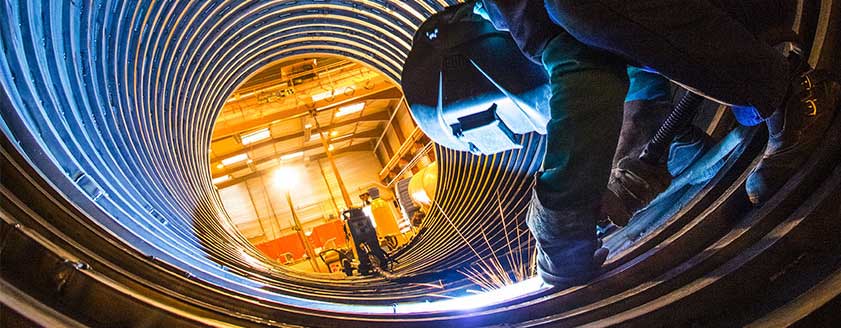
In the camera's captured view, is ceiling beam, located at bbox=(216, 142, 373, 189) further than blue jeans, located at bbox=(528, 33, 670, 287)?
Yes

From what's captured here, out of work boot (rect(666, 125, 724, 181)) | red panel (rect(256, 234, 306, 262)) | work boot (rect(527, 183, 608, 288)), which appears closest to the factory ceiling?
red panel (rect(256, 234, 306, 262))

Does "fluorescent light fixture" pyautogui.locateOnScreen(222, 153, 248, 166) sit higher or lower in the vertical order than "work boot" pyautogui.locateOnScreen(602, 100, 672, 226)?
higher

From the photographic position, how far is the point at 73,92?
177cm

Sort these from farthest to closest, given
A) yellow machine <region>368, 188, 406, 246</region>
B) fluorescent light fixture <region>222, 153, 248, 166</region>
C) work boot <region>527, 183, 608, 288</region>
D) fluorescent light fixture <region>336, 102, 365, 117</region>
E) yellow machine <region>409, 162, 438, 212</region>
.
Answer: fluorescent light fixture <region>222, 153, 248, 166</region> → fluorescent light fixture <region>336, 102, 365, 117</region> → yellow machine <region>368, 188, 406, 246</region> → yellow machine <region>409, 162, 438, 212</region> → work boot <region>527, 183, 608, 288</region>

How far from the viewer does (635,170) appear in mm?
1282

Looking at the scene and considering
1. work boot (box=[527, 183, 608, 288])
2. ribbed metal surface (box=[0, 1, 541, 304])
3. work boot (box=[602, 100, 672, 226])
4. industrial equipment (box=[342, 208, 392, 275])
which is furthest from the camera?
industrial equipment (box=[342, 208, 392, 275])

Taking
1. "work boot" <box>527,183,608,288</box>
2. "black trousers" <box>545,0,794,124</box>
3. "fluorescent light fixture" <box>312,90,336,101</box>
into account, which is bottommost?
"work boot" <box>527,183,608,288</box>

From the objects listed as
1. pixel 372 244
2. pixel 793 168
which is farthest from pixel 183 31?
pixel 793 168

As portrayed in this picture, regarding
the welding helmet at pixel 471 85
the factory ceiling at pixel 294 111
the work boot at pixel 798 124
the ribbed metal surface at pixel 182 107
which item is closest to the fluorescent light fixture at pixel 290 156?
the factory ceiling at pixel 294 111

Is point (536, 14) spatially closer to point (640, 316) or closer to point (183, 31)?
point (640, 316)

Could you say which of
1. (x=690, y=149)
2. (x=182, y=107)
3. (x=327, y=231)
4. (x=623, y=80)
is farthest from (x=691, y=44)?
(x=327, y=231)

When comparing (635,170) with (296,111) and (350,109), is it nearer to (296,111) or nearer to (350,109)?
(296,111)

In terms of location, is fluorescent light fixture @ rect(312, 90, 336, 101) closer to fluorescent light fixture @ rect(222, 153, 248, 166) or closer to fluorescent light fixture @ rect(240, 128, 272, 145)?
fluorescent light fixture @ rect(240, 128, 272, 145)

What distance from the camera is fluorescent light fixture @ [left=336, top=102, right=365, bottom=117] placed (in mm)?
9427
